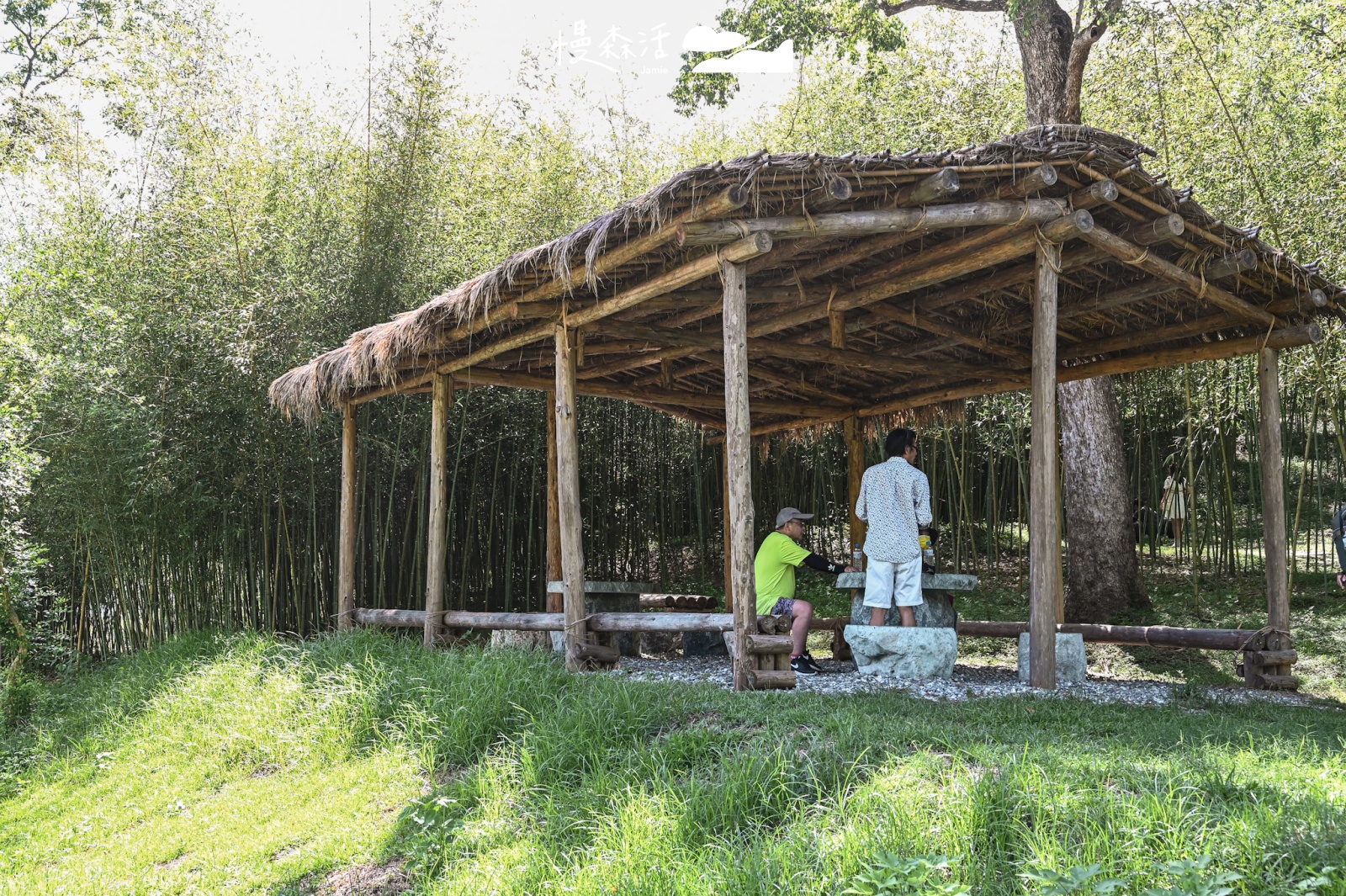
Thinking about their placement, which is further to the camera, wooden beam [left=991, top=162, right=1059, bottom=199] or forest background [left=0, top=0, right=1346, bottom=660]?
forest background [left=0, top=0, right=1346, bottom=660]

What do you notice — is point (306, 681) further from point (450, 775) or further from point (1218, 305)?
point (1218, 305)

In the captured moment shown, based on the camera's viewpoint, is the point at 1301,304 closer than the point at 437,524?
Yes

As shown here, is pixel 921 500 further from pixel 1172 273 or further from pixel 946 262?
pixel 1172 273

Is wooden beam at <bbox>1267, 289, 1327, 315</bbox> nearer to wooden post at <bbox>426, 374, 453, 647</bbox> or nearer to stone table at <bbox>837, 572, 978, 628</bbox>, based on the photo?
stone table at <bbox>837, 572, 978, 628</bbox>

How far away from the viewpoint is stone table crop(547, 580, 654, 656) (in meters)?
7.03

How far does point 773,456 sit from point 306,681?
5565mm

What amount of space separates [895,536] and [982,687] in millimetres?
940

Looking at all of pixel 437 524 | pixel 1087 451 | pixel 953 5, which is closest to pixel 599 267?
pixel 437 524

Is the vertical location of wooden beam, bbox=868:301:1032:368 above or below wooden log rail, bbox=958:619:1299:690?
above

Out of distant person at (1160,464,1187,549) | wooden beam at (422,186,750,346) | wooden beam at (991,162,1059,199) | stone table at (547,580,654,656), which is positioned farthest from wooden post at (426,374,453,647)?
distant person at (1160,464,1187,549)

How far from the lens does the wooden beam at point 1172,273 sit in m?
4.96

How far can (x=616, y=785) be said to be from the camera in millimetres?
3633

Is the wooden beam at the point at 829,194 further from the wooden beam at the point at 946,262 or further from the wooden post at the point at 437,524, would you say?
the wooden post at the point at 437,524

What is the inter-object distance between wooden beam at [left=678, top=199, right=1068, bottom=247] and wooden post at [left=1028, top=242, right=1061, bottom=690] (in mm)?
Result: 269
